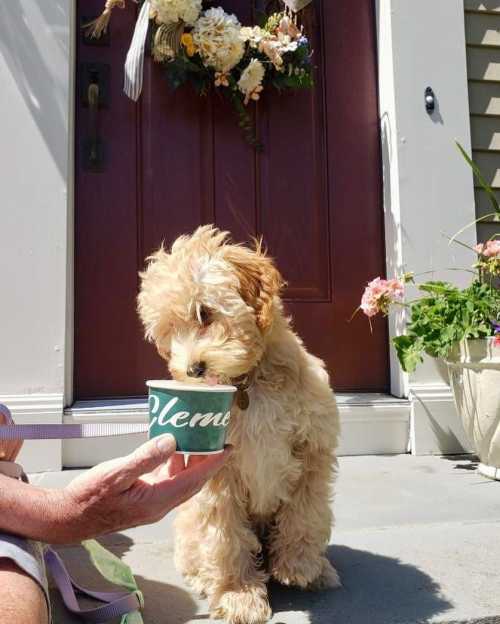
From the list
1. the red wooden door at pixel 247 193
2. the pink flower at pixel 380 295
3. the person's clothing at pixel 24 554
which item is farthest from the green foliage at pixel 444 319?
the person's clothing at pixel 24 554

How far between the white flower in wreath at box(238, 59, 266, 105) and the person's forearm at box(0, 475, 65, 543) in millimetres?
3157

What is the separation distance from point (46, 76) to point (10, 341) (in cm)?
163

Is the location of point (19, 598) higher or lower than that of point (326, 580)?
higher

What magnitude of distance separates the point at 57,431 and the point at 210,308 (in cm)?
76

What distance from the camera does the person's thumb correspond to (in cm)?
112

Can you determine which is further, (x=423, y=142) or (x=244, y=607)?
(x=423, y=142)

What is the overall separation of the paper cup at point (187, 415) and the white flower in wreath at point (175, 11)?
2.98 metres

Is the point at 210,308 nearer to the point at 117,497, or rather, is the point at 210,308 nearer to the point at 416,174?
the point at 117,497

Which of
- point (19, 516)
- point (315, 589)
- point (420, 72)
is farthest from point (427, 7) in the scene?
point (19, 516)

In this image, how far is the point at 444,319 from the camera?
3.31 m

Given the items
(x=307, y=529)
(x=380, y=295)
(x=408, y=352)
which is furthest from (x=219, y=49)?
(x=307, y=529)

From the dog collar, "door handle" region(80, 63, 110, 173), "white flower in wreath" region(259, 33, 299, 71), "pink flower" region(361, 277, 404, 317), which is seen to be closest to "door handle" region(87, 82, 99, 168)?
"door handle" region(80, 63, 110, 173)

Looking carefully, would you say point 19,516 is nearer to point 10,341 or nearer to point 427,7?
point 10,341

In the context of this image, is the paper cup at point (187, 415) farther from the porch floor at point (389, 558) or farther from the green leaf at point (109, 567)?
the porch floor at point (389, 558)
